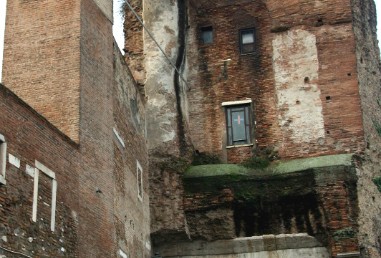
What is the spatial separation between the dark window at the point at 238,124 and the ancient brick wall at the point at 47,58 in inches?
267

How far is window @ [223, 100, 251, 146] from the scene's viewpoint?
66.4 ft

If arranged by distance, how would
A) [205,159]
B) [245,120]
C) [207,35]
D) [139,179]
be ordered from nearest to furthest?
[139,179]
[205,159]
[245,120]
[207,35]

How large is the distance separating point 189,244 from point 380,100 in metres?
6.91

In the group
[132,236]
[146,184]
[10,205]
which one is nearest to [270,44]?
[146,184]

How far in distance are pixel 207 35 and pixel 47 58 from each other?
25.0 feet

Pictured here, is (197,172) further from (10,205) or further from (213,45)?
(10,205)

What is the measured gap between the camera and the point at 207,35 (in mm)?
21359

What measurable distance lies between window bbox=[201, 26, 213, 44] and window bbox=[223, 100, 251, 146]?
78.6 inches

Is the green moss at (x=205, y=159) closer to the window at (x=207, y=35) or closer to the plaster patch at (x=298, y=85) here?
the plaster patch at (x=298, y=85)

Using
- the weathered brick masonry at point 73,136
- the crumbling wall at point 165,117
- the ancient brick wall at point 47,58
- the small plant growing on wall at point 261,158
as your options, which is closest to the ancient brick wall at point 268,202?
the crumbling wall at point 165,117

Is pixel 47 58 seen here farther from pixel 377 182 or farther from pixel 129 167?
pixel 377 182

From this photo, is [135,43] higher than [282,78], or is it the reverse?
[135,43]

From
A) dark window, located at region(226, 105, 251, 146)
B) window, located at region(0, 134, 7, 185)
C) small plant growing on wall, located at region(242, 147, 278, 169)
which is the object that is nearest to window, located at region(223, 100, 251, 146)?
dark window, located at region(226, 105, 251, 146)

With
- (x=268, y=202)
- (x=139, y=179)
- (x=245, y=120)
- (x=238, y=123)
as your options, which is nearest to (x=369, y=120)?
(x=245, y=120)
